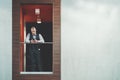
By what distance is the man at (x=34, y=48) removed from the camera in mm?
7754

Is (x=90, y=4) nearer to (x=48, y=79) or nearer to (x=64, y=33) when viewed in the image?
(x=64, y=33)

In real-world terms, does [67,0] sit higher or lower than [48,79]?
higher

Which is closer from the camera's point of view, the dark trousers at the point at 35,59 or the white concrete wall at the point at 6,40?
the white concrete wall at the point at 6,40

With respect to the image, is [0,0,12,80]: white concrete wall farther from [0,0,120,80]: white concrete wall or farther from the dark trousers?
[0,0,120,80]: white concrete wall

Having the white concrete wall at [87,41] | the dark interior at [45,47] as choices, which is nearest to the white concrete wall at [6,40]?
the dark interior at [45,47]

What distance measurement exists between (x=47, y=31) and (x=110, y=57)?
160 cm

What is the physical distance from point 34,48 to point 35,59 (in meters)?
0.27

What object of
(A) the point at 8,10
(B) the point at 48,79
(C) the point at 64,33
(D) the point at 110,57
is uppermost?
(A) the point at 8,10

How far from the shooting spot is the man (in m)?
7.75

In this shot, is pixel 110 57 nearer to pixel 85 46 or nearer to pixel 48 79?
pixel 85 46

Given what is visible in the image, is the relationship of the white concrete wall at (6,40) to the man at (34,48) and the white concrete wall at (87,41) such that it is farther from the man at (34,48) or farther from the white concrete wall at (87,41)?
the white concrete wall at (87,41)

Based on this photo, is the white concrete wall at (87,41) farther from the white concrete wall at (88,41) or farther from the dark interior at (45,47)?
the dark interior at (45,47)

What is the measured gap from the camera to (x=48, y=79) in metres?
7.58

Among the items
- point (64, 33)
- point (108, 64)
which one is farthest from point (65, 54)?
point (108, 64)
